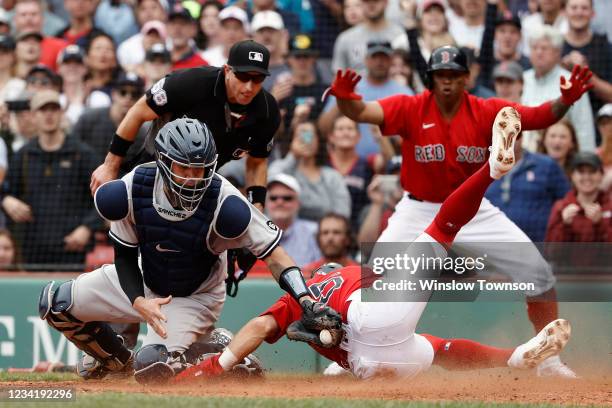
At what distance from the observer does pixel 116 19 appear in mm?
12953

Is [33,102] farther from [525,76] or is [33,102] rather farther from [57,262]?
[525,76]

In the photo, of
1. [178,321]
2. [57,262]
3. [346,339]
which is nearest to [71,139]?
[57,262]

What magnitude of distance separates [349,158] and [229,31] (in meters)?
2.21

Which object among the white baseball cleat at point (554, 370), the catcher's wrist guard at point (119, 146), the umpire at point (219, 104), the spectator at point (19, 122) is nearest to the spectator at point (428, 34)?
the spectator at point (19, 122)

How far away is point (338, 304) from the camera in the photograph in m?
6.85

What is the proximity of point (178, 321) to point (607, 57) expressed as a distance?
6092 mm

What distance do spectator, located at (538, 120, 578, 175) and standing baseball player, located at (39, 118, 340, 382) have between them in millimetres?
4457

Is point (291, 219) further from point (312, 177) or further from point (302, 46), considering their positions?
point (302, 46)

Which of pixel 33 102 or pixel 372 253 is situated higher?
pixel 33 102

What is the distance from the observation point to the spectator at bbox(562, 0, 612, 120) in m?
11.1

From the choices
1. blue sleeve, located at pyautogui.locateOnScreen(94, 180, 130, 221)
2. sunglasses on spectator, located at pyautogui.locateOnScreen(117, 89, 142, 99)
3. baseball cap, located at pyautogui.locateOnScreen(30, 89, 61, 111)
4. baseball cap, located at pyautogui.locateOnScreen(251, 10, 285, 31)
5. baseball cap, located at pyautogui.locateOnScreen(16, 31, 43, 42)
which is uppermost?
baseball cap, located at pyautogui.locateOnScreen(251, 10, 285, 31)

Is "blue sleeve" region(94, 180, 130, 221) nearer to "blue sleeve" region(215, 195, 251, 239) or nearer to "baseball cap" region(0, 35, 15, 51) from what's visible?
"blue sleeve" region(215, 195, 251, 239)

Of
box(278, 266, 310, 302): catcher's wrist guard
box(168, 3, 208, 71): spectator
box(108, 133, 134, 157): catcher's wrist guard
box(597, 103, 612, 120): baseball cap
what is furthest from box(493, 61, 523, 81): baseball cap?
box(278, 266, 310, 302): catcher's wrist guard

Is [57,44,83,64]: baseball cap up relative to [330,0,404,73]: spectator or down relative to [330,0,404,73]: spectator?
down
